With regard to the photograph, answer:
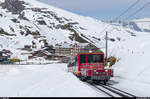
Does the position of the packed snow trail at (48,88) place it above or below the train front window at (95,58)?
below

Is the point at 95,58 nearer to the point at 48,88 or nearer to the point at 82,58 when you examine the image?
the point at 82,58

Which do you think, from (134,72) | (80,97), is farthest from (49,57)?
(80,97)

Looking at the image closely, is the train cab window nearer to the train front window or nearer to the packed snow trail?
the train front window

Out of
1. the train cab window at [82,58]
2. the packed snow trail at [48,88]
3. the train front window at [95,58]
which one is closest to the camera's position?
the packed snow trail at [48,88]

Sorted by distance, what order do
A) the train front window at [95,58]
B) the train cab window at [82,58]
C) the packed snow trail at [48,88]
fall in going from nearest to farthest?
the packed snow trail at [48,88], the train front window at [95,58], the train cab window at [82,58]

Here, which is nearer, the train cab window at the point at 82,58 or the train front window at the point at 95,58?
the train front window at the point at 95,58

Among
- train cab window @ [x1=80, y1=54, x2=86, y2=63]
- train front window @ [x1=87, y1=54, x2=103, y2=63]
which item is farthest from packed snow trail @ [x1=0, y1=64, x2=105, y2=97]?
train front window @ [x1=87, y1=54, x2=103, y2=63]

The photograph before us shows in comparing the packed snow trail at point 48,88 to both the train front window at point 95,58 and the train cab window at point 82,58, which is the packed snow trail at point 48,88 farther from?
the train front window at point 95,58

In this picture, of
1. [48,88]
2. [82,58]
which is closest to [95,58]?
[82,58]

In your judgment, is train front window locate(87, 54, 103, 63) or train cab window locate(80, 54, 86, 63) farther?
train cab window locate(80, 54, 86, 63)

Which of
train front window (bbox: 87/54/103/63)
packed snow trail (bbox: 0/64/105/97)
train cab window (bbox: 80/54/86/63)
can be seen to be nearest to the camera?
packed snow trail (bbox: 0/64/105/97)

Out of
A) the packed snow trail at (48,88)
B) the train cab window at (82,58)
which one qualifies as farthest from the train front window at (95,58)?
the packed snow trail at (48,88)

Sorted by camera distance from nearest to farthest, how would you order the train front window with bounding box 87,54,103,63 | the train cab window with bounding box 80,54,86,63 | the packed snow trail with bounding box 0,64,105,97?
the packed snow trail with bounding box 0,64,105,97
the train front window with bounding box 87,54,103,63
the train cab window with bounding box 80,54,86,63

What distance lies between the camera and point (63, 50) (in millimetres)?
155625
